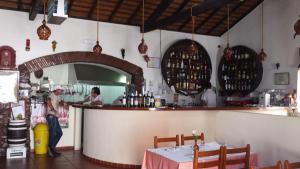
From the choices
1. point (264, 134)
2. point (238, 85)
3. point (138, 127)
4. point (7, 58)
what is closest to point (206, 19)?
point (238, 85)

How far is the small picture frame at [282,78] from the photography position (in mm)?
7943

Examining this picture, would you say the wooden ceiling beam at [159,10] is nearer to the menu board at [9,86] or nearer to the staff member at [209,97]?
the staff member at [209,97]

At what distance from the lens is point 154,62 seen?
908cm

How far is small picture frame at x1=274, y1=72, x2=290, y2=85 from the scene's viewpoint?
26.1 feet

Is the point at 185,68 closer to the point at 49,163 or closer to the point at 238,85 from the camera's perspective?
the point at 238,85

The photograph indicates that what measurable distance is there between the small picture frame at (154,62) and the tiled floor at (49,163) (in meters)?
3.58

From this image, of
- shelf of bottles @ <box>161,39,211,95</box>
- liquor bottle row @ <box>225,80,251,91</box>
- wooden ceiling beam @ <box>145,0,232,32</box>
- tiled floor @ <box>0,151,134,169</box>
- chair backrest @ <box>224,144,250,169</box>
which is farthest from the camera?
shelf of bottles @ <box>161,39,211,95</box>

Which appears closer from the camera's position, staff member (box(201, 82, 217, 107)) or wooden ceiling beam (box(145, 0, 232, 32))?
wooden ceiling beam (box(145, 0, 232, 32))

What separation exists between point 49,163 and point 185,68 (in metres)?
5.20

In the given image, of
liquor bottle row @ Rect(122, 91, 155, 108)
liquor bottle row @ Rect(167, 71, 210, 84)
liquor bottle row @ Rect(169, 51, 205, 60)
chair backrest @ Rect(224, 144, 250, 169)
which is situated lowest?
chair backrest @ Rect(224, 144, 250, 169)

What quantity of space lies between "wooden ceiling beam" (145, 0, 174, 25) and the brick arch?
139cm

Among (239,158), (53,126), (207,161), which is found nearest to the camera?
(207,161)

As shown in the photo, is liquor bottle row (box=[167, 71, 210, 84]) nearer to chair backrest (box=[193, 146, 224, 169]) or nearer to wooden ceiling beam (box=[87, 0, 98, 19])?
wooden ceiling beam (box=[87, 0, 98, 19])

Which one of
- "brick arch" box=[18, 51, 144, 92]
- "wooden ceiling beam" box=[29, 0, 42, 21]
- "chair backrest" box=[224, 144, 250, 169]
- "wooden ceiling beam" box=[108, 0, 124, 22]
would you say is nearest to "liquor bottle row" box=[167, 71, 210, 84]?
"brick arch" box=[18, 51, 144, 92]
